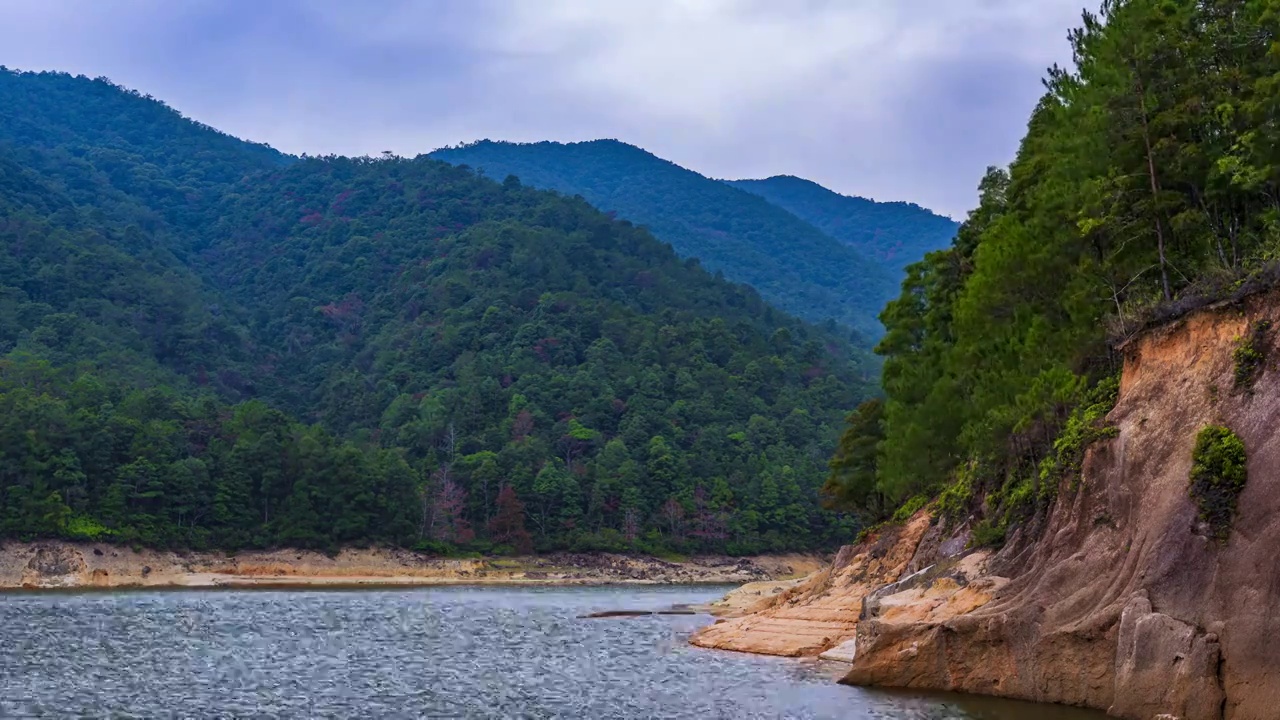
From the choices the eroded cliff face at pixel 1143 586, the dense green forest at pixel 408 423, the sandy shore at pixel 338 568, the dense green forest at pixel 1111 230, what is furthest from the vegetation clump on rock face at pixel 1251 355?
the dense green forest at pixel 408 423

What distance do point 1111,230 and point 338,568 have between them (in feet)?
318

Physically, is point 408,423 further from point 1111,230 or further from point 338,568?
point 1111,230

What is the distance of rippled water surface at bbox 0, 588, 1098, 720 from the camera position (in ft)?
108

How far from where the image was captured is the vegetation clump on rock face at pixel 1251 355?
28.9 m

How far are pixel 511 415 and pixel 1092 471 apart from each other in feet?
438

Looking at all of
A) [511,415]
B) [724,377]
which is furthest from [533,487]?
[724,377]

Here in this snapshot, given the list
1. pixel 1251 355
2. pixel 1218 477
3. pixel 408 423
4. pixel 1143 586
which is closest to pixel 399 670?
pixel 1143 586

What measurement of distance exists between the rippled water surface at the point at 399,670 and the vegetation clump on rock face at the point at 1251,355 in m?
8.34

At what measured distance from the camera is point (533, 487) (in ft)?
479

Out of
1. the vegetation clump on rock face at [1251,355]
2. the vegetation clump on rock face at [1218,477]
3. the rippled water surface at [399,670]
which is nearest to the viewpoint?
the vegetation clump on rock face at [1218,477]

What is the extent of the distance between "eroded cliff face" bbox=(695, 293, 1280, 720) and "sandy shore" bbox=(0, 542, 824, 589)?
85.5 metres

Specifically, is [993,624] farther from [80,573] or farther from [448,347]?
[448,347]

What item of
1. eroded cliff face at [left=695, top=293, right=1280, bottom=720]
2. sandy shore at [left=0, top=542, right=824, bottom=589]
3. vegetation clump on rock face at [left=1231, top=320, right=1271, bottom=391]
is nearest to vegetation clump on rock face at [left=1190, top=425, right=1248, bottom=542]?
eroded cliff face at [left=695, top=293, right=1280, bottom=720]

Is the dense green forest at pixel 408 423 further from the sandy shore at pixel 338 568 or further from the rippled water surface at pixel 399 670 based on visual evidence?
the rippled water surface at pixel 399 670
